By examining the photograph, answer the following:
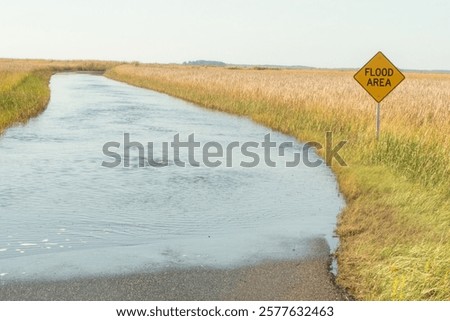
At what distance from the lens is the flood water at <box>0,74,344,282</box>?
6.90m

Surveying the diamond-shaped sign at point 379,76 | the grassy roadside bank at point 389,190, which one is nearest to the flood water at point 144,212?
the grassy roadside bank at point 389,190

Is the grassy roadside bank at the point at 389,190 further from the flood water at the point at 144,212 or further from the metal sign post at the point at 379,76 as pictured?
the metal sign post at the point at 379,76

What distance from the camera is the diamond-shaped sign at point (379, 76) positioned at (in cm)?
1358

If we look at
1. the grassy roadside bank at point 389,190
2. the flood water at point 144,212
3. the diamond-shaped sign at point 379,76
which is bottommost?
the flood water at point 144,212

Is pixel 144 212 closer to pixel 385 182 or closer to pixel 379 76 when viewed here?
pixel 385 182

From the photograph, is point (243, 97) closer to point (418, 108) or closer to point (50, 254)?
point (418, 108)

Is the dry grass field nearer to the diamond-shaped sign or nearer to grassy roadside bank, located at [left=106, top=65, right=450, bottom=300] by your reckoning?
grassy roadside bank, located at [left=106, top=65, right=450, bottom=300]

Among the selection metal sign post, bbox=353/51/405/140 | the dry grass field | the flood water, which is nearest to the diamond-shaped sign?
metal sign post, bbox=353/51/405/140

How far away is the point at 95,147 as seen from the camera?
51.8 feet

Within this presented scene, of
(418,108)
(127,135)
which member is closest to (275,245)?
(127,135)

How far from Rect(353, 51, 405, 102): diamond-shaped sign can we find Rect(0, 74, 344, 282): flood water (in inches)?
95.0

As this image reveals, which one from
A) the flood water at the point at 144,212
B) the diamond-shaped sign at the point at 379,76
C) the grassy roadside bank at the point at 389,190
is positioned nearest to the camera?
the grassy roadside bank at the point at 389,190

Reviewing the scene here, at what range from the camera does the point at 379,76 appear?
13.7 m

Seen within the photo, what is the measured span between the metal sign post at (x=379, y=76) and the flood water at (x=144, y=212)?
7.92 ft
